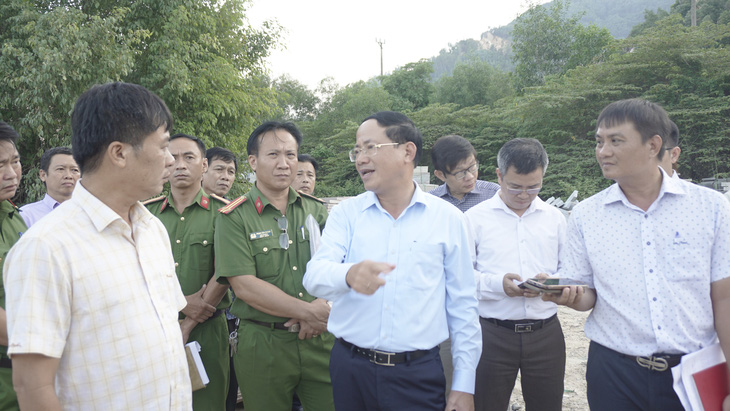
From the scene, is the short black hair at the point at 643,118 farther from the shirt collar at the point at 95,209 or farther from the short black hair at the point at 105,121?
the shirt collar at the point at 95,209

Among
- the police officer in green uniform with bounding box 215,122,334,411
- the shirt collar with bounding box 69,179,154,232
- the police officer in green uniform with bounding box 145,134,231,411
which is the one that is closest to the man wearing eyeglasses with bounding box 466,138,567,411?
the police officer in green uniform with bounding box 215,122,334,411

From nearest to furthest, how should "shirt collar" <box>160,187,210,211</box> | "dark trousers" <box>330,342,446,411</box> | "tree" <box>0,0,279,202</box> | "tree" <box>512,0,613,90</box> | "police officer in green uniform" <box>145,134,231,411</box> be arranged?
"dark trousers" <box>330,342,446,411</box>, "police officer in green uniform" <box>145,134,231,411</box>, "shirt collar" <box>160,187,210,211</box>, "tree" <box>0,0,279,202</box>, "tree" <box>512,0,613,90</box>

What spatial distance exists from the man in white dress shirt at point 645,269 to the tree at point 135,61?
9655 millimetres

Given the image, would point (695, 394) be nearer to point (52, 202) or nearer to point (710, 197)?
point (710, 197)

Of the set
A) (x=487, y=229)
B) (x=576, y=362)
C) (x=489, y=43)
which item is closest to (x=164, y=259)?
(x=487, y=229)

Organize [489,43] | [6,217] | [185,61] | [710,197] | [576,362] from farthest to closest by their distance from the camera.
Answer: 1. [489,43]
2. [185,61]
3. [576,362]
4. [6,217]
5. [710,197]

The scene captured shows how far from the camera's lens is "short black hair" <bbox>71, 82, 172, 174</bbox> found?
5.58ft

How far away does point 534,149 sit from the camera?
3.00 meters

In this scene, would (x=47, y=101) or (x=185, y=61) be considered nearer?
(x=47, y=101)

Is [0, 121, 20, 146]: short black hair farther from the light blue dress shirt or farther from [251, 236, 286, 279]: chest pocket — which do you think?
the light blue dress shirt

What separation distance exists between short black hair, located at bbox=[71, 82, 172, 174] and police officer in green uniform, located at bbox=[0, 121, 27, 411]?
3.82 feet

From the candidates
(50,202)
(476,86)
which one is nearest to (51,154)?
(50,202)

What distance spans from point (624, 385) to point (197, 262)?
2701 millimetres

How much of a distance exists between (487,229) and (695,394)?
55.8 inches
